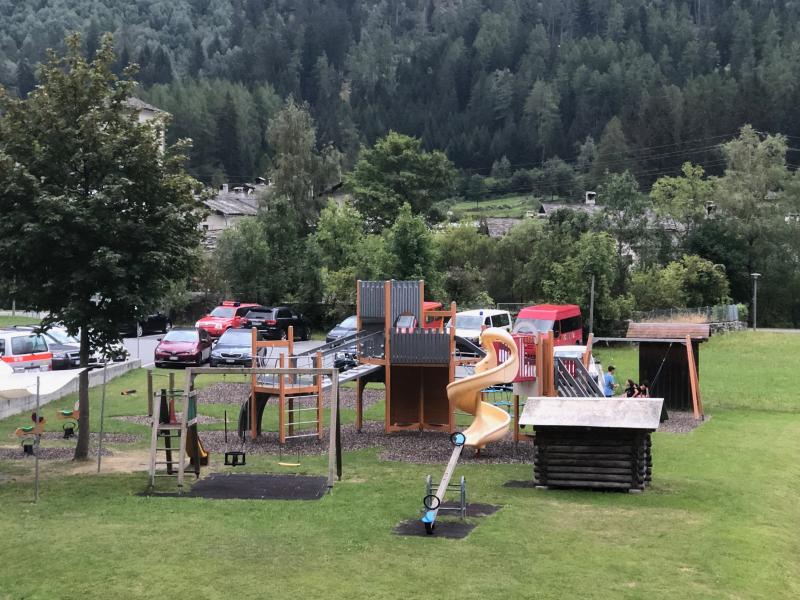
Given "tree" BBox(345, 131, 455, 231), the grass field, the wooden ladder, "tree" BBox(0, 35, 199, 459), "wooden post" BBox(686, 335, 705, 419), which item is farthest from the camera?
"tree" BBox(345, 131, 455, 231)

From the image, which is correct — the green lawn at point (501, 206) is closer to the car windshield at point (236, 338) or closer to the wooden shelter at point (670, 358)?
the car windshield at point (236, 338)

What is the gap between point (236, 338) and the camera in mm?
36688

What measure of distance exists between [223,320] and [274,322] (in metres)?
2.31

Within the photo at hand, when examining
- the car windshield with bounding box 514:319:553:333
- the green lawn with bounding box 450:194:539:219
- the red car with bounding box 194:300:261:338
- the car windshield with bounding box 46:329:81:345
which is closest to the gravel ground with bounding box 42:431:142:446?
the car windshield with bounding box 46:329:81:345

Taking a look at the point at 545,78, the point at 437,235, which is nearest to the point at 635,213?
the point at 437,235

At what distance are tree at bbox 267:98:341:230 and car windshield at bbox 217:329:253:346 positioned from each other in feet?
120

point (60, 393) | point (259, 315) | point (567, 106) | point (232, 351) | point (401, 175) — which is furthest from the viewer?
point (567, 106)

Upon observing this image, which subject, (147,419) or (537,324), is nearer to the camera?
(147,419)

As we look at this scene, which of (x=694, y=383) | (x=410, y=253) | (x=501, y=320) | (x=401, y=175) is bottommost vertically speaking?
(x=694, y=383)

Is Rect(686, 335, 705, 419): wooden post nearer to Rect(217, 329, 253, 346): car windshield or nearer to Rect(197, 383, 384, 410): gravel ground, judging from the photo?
Rect(197, 383, 384, 410): gravel ground

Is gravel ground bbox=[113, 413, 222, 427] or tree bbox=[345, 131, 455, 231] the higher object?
tree bbox=[345, 131, 455, 231]

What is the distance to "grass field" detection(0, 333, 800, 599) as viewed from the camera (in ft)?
38.5

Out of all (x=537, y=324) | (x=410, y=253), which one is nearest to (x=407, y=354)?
(x=537, y=324)

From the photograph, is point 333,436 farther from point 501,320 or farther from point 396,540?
point 501,320
